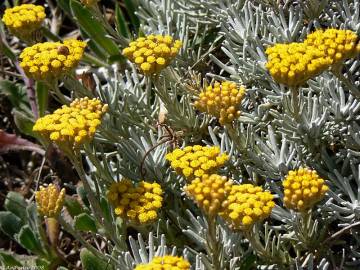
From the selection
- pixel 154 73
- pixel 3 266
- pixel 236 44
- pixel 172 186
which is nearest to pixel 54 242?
pixel 3 266

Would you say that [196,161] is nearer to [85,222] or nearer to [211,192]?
[211,192]

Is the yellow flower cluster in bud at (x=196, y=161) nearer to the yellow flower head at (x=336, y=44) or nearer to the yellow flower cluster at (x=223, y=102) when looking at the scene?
the yellow flower cluster at (x=223, y=102)

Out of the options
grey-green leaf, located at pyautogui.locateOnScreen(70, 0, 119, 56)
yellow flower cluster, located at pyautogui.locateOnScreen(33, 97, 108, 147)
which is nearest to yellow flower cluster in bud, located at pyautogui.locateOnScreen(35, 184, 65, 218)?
yellow flower cluster, located at pyautogui.locateOnScreen(33, 97, 108, 147)

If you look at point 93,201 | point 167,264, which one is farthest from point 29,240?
point 167,264

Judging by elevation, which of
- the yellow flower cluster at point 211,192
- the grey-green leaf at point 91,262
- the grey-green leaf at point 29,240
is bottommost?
the grey-green leaf at point 29,240

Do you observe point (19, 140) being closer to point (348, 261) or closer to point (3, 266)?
point (3, 266)

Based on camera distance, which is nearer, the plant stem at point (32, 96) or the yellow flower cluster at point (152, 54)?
the yellow flower cluster at point (152, 54)

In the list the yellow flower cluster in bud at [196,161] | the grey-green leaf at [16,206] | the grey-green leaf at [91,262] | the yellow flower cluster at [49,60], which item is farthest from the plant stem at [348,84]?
the grey-green leaf at [16,206]
